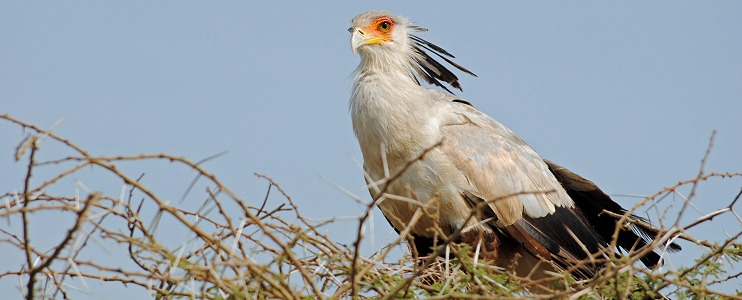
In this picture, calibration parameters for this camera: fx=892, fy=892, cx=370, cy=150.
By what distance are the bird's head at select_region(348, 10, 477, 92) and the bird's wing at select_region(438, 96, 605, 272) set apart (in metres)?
0.49

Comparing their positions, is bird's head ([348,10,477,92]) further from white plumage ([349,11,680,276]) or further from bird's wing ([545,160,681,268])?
bird's wing ([545,160,681,268])

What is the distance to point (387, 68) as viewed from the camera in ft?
18.2

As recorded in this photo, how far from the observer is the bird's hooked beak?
18.1ft

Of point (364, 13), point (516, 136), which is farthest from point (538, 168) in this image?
point (364, 13)

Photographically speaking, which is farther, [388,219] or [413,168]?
[388,219]

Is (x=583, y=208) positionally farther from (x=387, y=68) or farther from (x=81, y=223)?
(x=81, y=223)

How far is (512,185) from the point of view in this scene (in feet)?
17.3

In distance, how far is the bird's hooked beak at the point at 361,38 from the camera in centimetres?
552

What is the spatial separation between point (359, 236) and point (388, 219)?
2710mm

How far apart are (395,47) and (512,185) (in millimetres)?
1180

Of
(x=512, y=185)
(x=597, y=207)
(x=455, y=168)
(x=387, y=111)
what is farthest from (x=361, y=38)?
(x=597, y=207)

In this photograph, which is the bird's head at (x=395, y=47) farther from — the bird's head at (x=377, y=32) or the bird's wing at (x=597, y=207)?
the bird's wing at (x=597, y=207)

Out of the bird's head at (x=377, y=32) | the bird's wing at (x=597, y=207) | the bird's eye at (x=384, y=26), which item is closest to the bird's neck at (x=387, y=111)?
the bird's head at (x=377, y=32)

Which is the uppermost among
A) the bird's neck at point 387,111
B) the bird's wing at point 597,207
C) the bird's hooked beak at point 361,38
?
the bird's hooked beak at point 361,38
